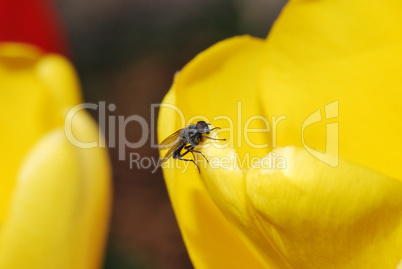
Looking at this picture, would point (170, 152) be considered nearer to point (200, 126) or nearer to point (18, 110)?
point (200, 126)

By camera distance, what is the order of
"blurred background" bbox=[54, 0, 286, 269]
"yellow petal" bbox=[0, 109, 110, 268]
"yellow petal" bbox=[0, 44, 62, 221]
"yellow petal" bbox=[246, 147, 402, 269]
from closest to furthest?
"yellow petal" bbox=[246, 147, 402, 269], "yellow petal" bbox=[0, 109, 110, 268], "yellow petal" bbox=[0, 44, 62, 221], "blurred background" bbox=[54, 0, 286, 269]

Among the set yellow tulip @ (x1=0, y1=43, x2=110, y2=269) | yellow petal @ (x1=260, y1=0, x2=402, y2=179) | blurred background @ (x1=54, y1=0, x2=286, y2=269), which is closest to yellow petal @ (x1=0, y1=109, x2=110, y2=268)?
yellow tulip @ (x1=0, y1=43, x2=110, y2=269)

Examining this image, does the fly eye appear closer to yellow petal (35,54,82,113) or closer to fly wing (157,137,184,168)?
fly wing (157,137,184,168)

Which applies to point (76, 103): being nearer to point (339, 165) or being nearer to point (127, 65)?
point (339, 165)

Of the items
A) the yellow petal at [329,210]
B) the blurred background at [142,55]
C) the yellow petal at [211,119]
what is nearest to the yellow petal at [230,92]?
the yellow petal at [211,119]

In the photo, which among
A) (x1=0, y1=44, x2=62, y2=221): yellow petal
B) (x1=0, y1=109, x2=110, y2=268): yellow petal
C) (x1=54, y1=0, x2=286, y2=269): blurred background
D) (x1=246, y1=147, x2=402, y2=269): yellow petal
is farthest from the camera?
(x1=54, y1=0, x2=286, y2=269): blurred background

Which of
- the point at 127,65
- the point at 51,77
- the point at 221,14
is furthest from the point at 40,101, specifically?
the point at 127,65

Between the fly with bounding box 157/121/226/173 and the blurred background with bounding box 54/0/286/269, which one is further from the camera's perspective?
the blurred background with bounding box 54/0/286/269

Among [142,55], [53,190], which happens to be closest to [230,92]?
[53,190]
